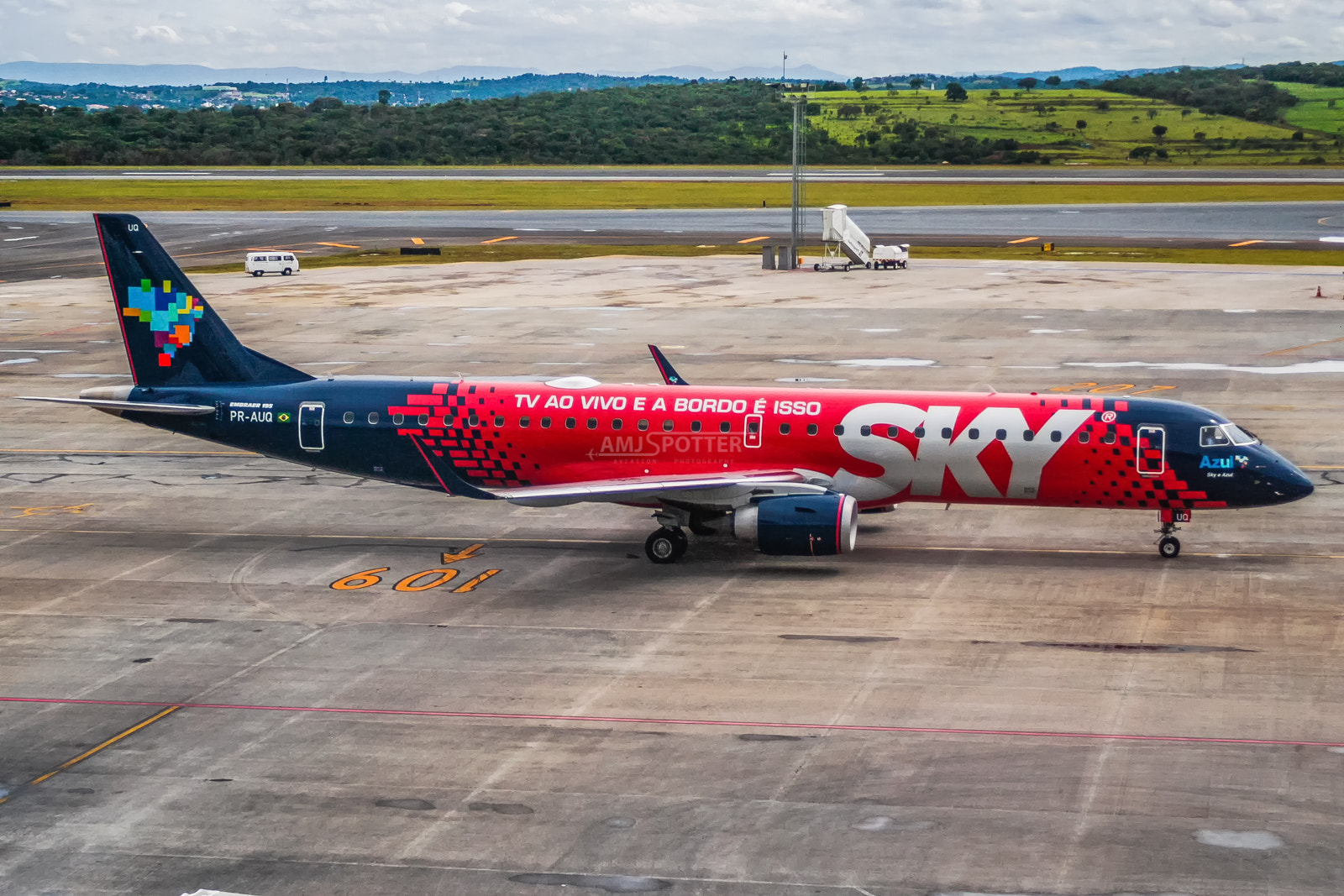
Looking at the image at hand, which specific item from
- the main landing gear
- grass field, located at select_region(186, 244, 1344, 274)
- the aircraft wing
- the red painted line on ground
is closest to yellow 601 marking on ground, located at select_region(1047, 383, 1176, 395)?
the main landing gear

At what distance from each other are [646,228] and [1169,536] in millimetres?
91428

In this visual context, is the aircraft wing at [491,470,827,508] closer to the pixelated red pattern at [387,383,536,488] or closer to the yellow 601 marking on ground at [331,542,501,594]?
the pixelated red pattern at [387,383,536,488]

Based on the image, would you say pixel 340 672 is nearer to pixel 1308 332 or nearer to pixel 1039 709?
pixel 1039 709

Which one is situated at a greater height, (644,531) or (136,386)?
(136,386)

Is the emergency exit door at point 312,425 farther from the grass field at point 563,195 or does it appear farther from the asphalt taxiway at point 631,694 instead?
the grass field at point 563,195

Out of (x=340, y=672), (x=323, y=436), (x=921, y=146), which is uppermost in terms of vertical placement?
(x=921, y=146)

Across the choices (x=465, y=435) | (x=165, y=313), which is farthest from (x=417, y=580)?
(x=165, y=313)

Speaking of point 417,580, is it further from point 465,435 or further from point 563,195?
point 563,195

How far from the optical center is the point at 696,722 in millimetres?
25031

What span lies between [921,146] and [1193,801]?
181432 mm

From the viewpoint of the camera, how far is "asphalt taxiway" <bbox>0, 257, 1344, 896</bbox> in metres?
20.2

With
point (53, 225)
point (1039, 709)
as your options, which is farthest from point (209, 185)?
point (1039, 709)

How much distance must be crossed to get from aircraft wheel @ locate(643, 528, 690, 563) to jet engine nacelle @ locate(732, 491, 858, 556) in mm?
2182

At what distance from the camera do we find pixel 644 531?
1508 inches
